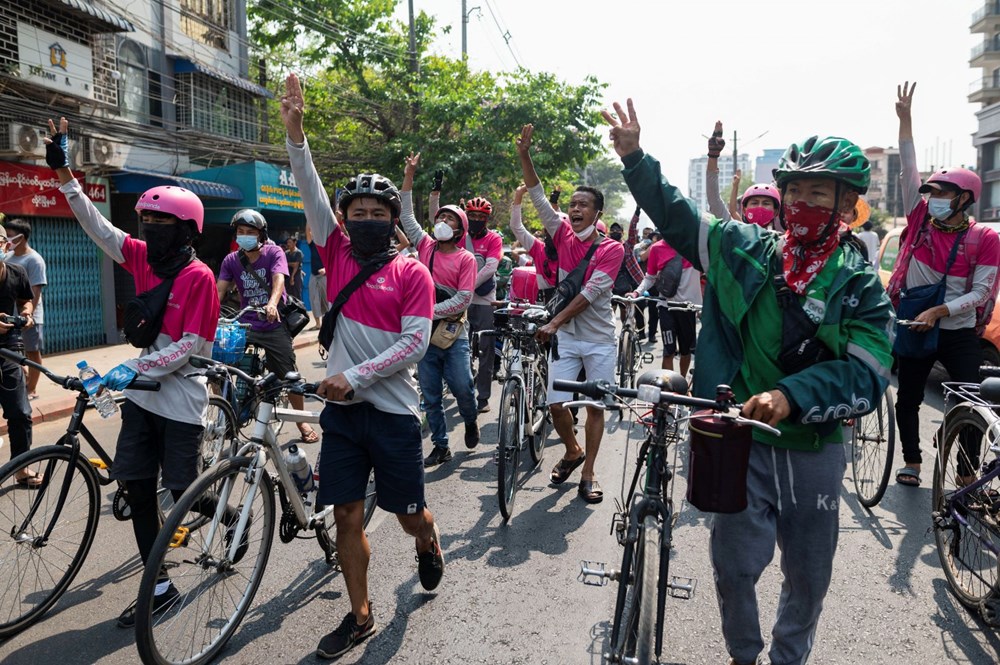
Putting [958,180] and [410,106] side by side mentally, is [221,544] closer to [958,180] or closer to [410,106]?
[958,180]

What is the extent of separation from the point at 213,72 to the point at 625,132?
1708cm

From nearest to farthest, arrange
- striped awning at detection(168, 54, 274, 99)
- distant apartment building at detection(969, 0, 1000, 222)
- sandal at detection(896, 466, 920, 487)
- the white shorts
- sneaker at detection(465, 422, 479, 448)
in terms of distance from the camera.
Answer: the white shorts → sandal at detection(896, 466, 920, 487) → sneaker at detection(465, 422, 479, 448) → striped awning at detection(168, 54, 274, 99) → distant apartment building at detection(969, 0, 1000, 222)

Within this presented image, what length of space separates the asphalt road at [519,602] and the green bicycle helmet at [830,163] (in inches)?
82.0

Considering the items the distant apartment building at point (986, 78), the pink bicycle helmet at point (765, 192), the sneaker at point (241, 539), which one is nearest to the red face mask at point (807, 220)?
the sneaker at point (241, 539)

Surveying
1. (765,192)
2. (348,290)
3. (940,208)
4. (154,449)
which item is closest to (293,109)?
(348,290)

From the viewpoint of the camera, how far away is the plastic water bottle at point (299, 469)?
3605 mm

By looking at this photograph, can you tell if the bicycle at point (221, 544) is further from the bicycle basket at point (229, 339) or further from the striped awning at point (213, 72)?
the striped awning at point (213, 72)

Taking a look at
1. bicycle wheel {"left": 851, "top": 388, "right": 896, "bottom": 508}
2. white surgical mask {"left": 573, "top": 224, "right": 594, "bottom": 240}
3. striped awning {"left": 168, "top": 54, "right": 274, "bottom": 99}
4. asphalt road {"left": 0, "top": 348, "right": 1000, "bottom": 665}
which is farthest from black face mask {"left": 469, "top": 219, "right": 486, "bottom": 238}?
striped awning {"left": 168, "top": 54, "right": 274, "bottom": 99}

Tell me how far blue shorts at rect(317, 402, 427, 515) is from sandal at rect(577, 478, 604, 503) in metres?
2.17

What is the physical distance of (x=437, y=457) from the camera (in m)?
6.41

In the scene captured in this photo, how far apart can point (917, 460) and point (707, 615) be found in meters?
2.93

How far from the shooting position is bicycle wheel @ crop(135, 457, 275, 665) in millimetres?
2996

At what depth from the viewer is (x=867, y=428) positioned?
5543mm

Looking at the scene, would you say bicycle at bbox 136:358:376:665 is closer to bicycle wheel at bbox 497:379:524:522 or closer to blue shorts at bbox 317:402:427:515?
blue shorts at bbox 317:402:427:515
